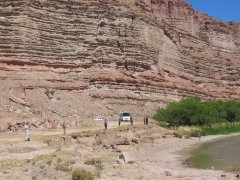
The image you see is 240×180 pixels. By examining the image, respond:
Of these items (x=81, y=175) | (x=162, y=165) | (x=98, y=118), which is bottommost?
(x=162, y=165)

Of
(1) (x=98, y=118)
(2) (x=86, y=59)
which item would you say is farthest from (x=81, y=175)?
(2) (x=86, y=59)

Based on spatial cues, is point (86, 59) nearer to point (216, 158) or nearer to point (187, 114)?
point (187, 114)

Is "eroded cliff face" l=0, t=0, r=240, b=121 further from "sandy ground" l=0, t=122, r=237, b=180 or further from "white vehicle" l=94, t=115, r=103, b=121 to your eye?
"sandy ground" l=0, t=122, r=237, b=180

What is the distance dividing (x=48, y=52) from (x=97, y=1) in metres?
12.5

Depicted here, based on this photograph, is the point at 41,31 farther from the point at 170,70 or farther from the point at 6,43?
the point at 170,70

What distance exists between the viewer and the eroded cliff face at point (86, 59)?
2007 inches

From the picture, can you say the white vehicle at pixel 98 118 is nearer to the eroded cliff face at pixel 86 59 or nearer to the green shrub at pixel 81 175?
the eroded cliff face at pixel 86 59

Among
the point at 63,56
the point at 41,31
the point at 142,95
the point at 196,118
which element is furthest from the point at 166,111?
the point at 41,31

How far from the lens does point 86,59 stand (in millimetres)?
58562

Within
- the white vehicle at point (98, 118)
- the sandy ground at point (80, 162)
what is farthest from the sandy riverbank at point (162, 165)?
the white vehicle at point (98, 118)

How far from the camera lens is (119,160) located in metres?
21.8

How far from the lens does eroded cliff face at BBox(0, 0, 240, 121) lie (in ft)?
167

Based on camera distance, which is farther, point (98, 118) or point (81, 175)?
point (98, 118)

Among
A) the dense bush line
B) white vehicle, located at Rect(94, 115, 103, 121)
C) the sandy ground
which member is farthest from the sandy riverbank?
the dense bush line
